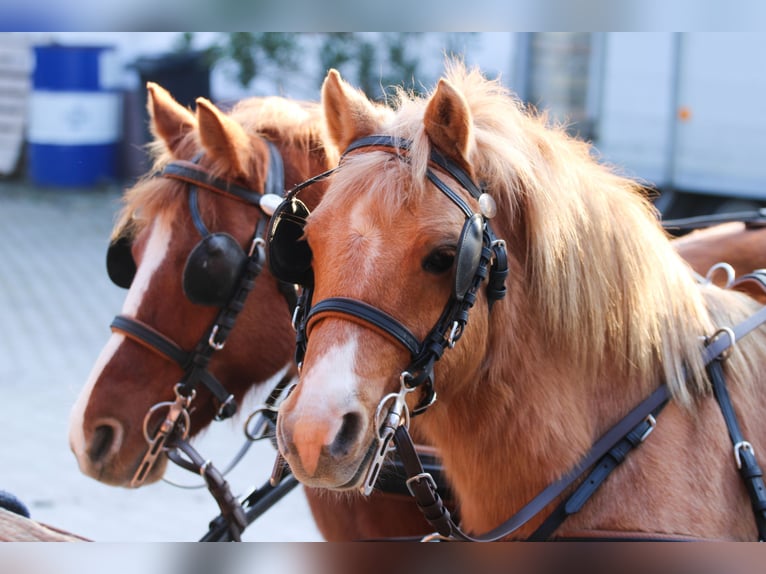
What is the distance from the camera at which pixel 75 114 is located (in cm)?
922

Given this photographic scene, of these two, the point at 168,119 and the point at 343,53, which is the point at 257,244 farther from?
the point at 343,53

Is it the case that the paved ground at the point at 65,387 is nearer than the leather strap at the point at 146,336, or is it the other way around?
the leather strap at the point at 146,336

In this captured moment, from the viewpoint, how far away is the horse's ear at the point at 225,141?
2311 millimetres

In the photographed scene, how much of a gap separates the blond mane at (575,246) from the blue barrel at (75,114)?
320 inches

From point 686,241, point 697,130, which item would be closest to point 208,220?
point 686,241

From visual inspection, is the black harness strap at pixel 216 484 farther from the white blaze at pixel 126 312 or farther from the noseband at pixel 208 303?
the white blaze at pixel 126 312

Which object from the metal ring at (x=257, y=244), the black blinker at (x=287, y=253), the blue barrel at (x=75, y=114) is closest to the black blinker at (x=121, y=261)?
the metal ring at (x=257, y=244)

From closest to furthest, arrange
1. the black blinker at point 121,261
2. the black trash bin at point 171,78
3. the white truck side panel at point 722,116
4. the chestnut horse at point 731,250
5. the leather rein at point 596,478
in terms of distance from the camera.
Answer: the leather rein at point 596,478 → the black blinker at point 121,261 → the chestnut horse at point 731,250 → the white truck side panel at point 722,116 → the black trash bin at point 171,78

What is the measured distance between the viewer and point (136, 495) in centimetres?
454

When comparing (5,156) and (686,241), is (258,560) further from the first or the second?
(5,156)

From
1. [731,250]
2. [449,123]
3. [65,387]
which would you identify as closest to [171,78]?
[65,387]

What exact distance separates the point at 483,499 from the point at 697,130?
6862 mm

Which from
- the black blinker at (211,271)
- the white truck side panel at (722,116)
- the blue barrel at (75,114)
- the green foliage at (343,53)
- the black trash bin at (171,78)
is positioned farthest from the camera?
the black trash bin at (171,78)

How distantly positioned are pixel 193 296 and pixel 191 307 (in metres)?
0.07
